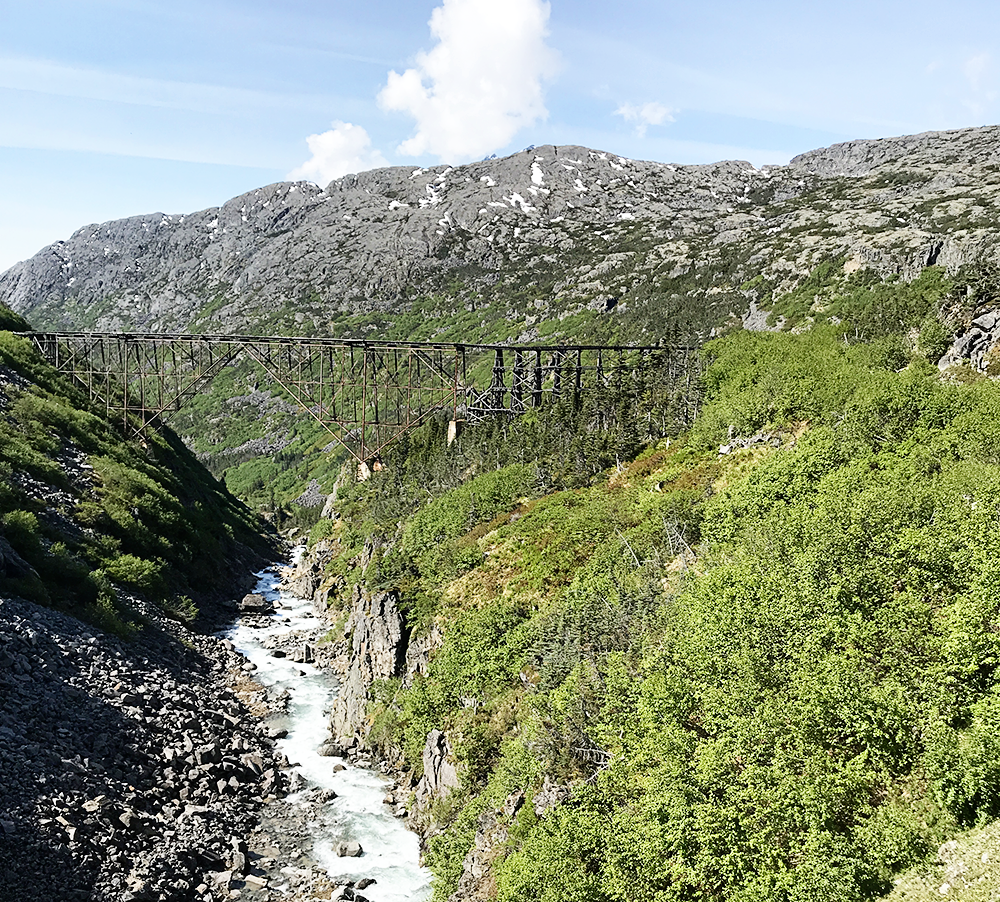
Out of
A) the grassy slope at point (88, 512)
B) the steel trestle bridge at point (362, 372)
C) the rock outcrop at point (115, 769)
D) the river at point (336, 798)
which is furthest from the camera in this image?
the steel trestle bridge at point (362, 372)

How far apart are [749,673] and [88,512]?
1897 inches

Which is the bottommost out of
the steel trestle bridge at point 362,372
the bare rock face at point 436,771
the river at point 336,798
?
the river at point 336,798

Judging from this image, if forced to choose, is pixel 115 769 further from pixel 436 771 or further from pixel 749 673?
pixel 749 673

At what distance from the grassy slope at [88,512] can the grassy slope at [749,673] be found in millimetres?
21329

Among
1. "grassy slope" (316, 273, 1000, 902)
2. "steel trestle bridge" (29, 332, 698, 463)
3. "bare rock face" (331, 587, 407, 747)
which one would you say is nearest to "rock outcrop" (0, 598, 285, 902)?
"bare rock face" (331, 587, 407, 747)

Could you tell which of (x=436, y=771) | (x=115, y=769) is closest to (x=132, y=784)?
(x=115, y=769)

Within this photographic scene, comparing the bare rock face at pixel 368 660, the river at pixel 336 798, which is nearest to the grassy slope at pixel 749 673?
the bare rock face at pixel 368 660

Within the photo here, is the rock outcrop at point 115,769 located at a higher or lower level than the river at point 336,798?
higher

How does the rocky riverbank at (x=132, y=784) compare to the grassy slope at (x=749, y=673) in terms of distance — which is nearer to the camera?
the grassy slope at (x=749, y=673)

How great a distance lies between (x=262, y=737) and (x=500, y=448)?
3883cm

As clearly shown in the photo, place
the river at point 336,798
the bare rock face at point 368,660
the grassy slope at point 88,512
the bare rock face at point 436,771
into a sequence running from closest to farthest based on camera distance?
the river at point 336,798 → the bare rock face at point 436,771 → the bare rock face at point 368,660 → the grassy slope at point 88,512

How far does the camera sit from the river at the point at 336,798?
28.2 meters

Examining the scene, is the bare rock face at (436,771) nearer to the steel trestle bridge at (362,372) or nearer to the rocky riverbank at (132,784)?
the rocky riverbank at (132,784)

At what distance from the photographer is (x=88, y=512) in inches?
1941
